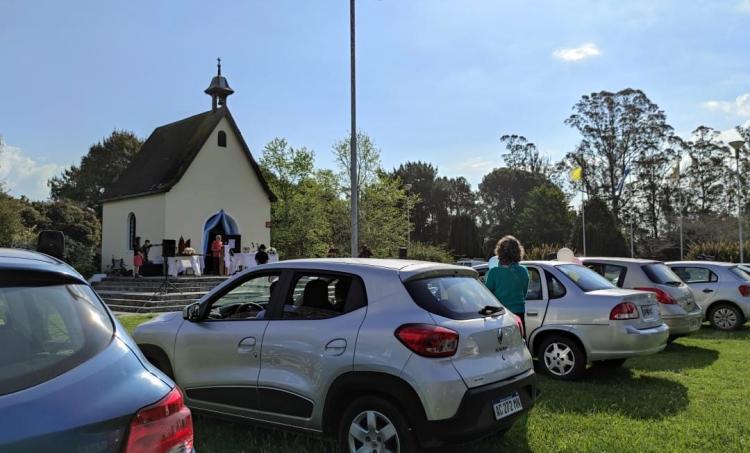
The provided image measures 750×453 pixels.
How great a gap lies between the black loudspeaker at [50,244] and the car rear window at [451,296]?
2.42 m

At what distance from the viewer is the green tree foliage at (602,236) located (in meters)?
45.4

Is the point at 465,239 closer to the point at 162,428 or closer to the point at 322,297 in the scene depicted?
the point at 322,297

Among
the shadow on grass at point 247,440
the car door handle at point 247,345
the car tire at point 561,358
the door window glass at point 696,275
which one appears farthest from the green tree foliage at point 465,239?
the car door handle at point 247,345

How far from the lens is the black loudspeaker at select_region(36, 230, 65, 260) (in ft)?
11.6

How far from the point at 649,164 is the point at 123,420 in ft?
200

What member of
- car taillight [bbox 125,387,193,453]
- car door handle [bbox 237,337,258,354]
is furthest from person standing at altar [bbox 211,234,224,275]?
car taillight [bbox 125,387,193,453]

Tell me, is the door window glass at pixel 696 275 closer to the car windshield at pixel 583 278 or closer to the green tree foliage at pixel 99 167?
the car windshield at pixel 583 278

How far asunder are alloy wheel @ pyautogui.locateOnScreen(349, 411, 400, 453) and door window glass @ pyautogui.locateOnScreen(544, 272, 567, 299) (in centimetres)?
442

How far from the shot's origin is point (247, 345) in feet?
15.9

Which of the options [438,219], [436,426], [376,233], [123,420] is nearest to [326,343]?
[436,426]

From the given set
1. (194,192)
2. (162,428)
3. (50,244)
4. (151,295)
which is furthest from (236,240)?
(162,428)

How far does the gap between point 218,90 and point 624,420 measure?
95.1ft

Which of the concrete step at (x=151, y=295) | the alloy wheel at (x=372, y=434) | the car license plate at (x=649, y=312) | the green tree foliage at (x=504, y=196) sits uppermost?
the green tree foliage at (x=504, y=196)

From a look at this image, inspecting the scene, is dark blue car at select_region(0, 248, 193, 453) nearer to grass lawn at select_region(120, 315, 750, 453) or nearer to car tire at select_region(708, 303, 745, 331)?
grass lawn at select_region(120, 315, 750, 453)
